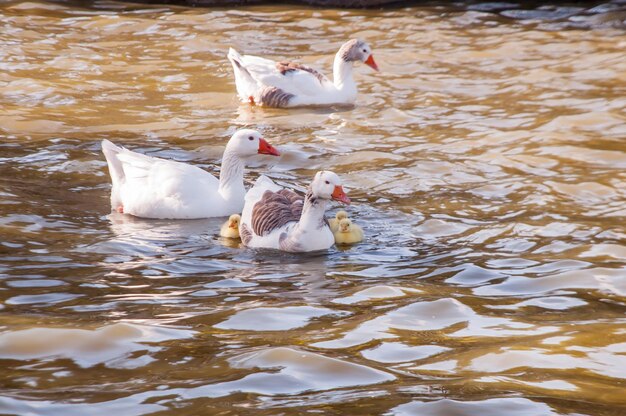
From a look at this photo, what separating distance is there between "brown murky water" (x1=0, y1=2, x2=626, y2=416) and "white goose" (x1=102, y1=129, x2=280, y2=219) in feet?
0.49

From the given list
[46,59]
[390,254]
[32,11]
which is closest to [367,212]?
[390,254]

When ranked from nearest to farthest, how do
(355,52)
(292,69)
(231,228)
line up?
(231,228), (292,69), (355,52)

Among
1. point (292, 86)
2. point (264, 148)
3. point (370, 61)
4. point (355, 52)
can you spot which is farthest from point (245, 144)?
point (370, 61)

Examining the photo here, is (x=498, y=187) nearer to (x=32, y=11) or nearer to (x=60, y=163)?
(x=60, y=163)

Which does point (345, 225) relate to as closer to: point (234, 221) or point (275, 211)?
point (275, 211)

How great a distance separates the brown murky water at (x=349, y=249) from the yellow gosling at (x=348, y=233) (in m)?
0.12

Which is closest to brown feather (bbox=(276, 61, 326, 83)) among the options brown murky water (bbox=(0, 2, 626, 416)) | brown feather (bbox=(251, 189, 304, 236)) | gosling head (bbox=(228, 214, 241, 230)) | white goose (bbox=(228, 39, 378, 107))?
white goose (bbox=(228, 39, 378, 107))

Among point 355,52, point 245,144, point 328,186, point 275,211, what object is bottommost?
point 275,211

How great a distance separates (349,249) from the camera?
24.7ft

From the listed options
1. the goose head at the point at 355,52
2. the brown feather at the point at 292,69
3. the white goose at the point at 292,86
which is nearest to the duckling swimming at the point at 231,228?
the white goose at the point at 292,86

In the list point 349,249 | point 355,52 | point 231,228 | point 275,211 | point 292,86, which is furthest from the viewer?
point 355,52

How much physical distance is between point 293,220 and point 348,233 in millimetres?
479

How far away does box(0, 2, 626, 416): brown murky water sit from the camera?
4523 millimetres

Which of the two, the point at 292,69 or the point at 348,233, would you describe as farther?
the point at 292,69
